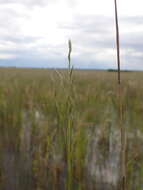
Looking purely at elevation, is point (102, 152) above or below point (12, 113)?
below

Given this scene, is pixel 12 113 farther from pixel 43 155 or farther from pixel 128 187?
pixel 128 187

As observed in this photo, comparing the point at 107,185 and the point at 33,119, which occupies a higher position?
the point at 33,119

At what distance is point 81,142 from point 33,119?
525 mm

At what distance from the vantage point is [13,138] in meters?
1.60

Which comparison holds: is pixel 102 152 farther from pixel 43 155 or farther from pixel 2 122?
pixel 2 122

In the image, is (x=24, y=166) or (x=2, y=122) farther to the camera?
(x=2, y=122)

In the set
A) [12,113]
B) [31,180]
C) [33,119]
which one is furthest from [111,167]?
[12,113]

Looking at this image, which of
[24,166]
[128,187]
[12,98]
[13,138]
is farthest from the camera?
[12,98]

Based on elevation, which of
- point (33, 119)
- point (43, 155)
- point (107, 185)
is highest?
point (33, 119)

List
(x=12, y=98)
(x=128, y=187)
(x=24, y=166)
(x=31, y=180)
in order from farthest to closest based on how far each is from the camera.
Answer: (x=12, y=98)
(x=24, y=166)
(x=31, y=180)
(x=128, y=187)

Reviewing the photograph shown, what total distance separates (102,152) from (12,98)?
0.97 metres

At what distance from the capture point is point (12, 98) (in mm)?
2199

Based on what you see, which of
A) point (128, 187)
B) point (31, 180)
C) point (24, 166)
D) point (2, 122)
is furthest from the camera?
point (2, 122)

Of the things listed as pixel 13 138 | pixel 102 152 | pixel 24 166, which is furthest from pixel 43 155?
pixel 102 152
